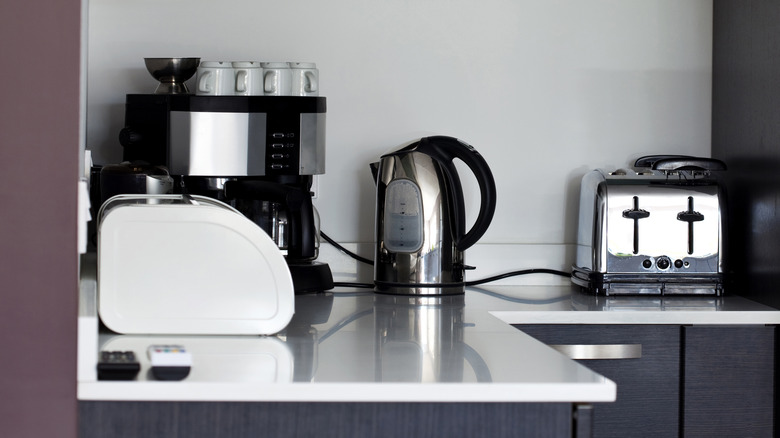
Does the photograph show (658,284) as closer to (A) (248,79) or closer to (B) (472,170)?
(B) (472,170)

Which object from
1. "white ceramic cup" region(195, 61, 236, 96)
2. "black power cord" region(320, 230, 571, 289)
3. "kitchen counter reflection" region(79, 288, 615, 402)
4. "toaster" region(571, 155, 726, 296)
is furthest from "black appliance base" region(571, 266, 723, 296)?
"white ceramic cup" region(195, 61, 236, 96)

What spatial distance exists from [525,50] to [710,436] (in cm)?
93

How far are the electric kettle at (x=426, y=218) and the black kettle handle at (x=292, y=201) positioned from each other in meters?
0.17

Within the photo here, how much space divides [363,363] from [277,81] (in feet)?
2.73

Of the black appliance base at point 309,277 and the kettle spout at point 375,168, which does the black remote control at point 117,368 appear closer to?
the black appliance base at point 309,277

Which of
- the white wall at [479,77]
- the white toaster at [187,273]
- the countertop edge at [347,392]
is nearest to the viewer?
the countertop edge at [347,392]

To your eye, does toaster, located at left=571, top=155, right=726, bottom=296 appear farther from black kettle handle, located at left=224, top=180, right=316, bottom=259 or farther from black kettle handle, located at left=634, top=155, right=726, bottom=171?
black kettle handle, located at left=224, top=180, right=316, bottom=259

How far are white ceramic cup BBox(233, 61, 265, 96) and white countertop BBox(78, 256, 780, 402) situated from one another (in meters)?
0.45

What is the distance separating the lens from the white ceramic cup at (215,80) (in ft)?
5.58

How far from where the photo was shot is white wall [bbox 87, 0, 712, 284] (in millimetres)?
1965

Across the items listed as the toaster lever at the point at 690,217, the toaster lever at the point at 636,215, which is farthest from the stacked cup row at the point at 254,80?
the toaster lever at the point at 690,217

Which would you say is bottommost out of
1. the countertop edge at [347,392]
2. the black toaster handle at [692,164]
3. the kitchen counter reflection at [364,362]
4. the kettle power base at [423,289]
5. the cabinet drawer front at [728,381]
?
the cabinet drawer front at [728,381]

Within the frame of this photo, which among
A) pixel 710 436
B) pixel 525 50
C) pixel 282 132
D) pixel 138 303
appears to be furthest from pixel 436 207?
pixel 138 303

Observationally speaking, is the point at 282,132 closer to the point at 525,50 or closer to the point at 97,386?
the point at 525,50
